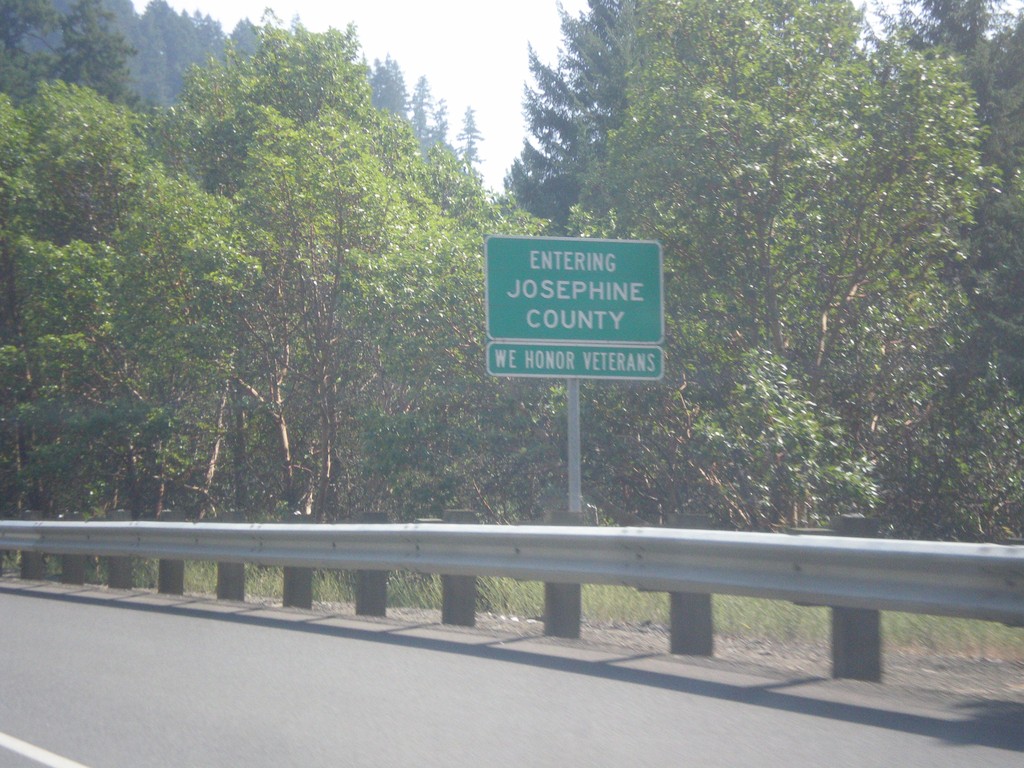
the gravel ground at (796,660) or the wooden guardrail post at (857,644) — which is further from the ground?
the wooden guardrail post at (857,644)

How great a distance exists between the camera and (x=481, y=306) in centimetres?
1641

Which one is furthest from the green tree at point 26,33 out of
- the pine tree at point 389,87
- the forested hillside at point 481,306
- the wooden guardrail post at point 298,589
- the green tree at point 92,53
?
the pine tree at point 389,87

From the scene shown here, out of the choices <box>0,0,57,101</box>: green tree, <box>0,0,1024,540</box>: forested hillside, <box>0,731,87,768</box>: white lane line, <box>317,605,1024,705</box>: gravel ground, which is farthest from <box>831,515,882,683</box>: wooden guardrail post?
<box>0,0,57,101</box>: green tree

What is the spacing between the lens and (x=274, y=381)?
20.9 meters

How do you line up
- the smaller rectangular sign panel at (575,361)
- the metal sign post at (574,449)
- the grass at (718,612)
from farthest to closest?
1. the smaller rectangular sign panel at (575,361)
2. the metal sign post at (574,449)
3. the grass at (718,612)

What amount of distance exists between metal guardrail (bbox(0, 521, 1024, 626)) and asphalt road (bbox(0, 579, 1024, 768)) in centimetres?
54

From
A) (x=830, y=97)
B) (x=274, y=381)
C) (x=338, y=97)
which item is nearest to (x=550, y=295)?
(x=830, y=97)

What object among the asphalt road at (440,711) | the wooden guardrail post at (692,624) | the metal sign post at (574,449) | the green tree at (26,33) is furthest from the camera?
the green tree at (26,33)

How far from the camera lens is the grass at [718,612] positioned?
25.4 ft

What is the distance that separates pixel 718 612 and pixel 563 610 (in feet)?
4.90

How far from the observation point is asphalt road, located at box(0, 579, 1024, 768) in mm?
5267

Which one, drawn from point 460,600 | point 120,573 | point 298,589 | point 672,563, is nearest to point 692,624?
point 672,563

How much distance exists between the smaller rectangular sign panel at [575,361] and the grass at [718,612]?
207cm

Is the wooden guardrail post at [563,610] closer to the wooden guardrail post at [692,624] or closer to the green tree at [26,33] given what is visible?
the wooden guardrail post at [692,624]
